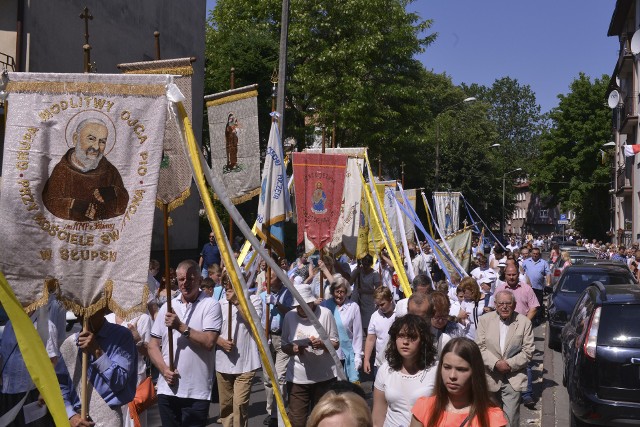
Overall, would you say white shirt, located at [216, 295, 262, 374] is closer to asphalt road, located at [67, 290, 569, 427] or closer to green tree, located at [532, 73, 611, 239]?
asphalt road, located at [67, 290, 569, 427]

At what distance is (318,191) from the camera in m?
12.3

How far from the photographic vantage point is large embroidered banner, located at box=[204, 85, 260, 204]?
35.6 feet

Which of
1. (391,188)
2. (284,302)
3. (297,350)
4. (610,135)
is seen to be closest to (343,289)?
(284,302)

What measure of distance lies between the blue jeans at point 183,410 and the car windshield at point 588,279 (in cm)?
1092

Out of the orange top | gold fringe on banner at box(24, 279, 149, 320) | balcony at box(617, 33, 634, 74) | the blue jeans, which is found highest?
balcony at box(617, 33, 634, 74)

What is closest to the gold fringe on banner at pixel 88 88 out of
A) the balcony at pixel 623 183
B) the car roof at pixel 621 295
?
the car roof at pixel 621 295

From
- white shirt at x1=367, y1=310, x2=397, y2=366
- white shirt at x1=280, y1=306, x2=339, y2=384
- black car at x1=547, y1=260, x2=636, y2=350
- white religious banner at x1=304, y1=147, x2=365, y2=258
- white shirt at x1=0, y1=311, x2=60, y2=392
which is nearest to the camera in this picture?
white shirt at x1=0, y1=311, x2=60, y2=392

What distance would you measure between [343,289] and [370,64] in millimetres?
25128

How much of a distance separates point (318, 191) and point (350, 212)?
6.65ft

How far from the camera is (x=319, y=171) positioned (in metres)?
12.3

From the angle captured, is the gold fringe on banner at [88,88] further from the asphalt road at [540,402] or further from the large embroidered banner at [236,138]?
the large embroidered banner at [236,138]

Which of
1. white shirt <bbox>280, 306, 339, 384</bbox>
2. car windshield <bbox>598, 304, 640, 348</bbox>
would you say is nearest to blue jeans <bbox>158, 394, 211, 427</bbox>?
white shirt <bbox>280, 306, 339, 384</bbox>

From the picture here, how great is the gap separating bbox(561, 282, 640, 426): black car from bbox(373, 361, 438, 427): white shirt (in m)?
3.71

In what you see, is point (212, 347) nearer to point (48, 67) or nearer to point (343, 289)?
Answer: point (343, 289)
